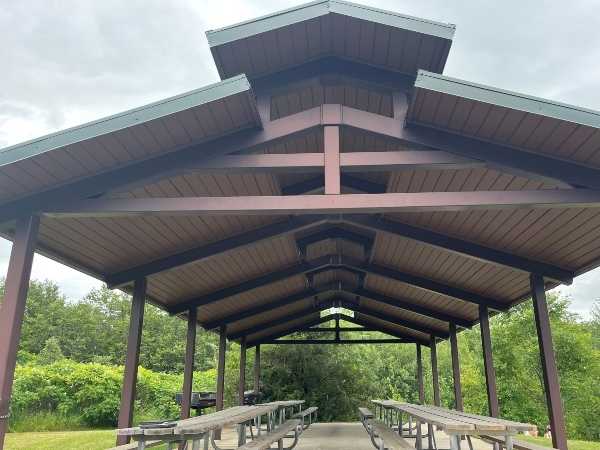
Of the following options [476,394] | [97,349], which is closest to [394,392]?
[476,394]

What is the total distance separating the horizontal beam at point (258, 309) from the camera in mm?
9898

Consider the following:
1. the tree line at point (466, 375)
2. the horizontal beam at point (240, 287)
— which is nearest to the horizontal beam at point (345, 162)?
the horizontal beam at point (240, 287)

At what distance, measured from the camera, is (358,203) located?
361cm

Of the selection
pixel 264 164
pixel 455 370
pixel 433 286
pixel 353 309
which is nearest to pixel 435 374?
pixel 455 370

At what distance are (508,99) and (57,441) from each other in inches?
337

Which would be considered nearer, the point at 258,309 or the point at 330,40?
the point at 330,40

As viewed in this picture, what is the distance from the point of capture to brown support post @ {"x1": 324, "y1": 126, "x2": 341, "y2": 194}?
3684 millimetres

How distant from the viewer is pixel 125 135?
354cm

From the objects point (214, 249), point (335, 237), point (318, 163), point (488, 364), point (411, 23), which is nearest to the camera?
point (411, 23)

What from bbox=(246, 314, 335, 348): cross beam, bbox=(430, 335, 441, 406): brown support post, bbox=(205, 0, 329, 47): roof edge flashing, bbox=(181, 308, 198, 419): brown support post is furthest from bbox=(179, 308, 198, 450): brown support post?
bbox=(430, 335, 441, 406): brown support post

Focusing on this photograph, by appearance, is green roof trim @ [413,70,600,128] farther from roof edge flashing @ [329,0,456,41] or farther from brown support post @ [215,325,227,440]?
brown support post @ [215,325,227,440]

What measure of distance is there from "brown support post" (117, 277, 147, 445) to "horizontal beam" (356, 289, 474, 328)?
5149mm

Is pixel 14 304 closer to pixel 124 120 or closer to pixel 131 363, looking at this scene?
pixel 124 120

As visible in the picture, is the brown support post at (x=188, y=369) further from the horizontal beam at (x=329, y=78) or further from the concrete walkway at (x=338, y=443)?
the horizontal beam at (x=329, y=78)
